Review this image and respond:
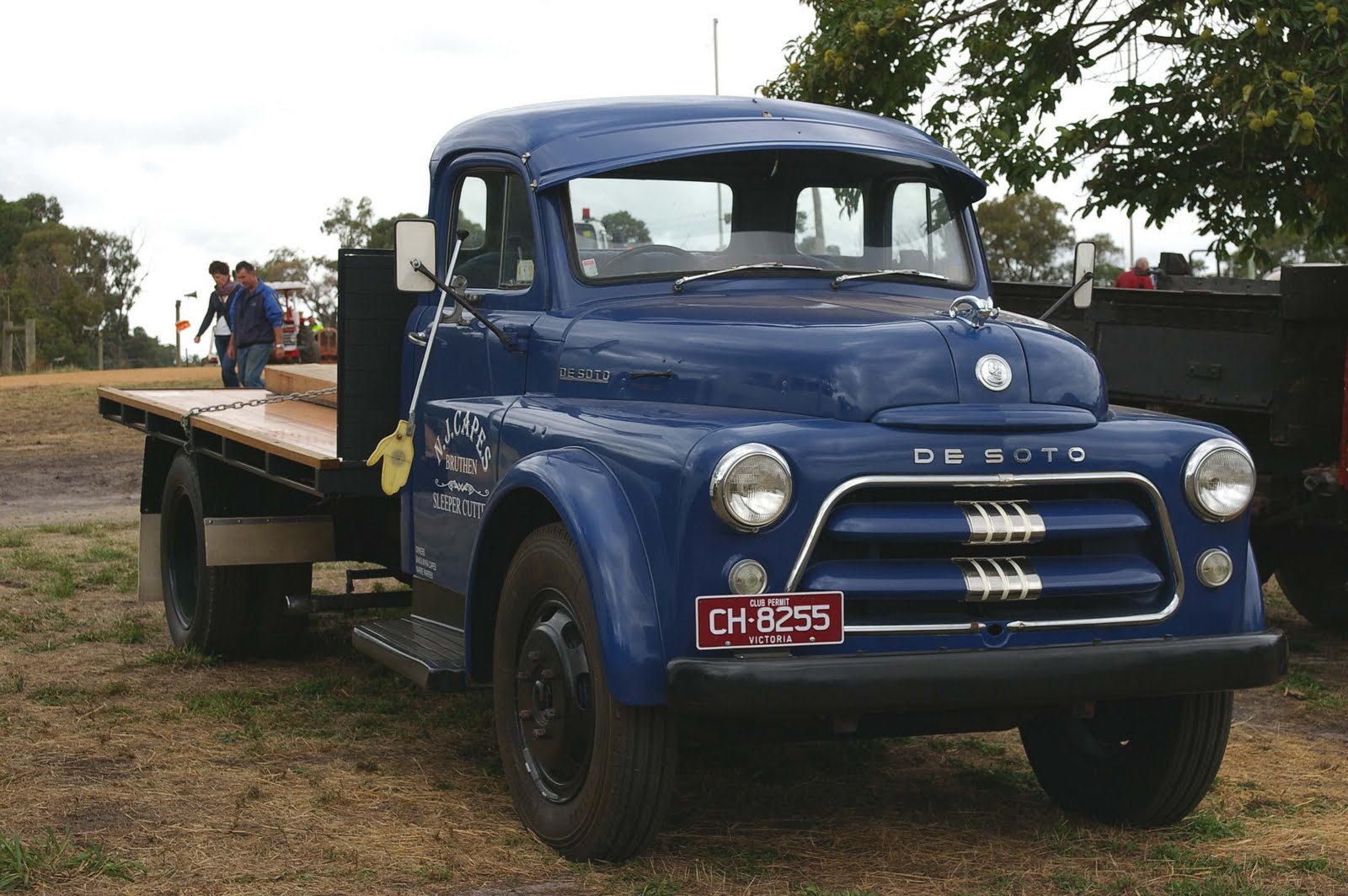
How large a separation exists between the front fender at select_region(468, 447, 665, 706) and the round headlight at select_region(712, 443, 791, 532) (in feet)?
0.98

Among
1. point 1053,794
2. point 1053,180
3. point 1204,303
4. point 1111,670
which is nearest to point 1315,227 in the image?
point 1053,180

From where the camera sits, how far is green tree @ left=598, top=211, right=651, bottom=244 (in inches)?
223

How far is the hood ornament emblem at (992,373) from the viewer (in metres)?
4.72

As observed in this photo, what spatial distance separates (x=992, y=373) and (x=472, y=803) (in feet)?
7.04

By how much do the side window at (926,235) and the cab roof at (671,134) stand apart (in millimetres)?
113

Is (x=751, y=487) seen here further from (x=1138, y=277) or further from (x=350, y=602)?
(x=1138, y=277)

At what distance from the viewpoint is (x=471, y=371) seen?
6.00 meters

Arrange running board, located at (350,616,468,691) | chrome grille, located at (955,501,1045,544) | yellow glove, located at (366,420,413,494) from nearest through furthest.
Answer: chrome grille, located at (955,501,1045,544), running board, located at (350,616,468,691), yellow glove, located at (366,420,413,494)

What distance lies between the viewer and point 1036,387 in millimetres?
4793

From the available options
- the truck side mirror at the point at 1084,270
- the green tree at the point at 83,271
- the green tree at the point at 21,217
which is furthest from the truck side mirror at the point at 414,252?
the green tree at the point at 21,217

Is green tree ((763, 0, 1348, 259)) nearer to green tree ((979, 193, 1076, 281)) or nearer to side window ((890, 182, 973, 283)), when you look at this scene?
side window ((890, 182, 973, 283))

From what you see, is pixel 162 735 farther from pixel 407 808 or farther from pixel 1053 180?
pixel 1053 180

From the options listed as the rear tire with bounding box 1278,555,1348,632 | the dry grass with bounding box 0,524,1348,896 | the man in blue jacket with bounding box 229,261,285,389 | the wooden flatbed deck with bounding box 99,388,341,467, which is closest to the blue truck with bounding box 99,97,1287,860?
the wooden flatbed deck with bounding box 99,388,341,467

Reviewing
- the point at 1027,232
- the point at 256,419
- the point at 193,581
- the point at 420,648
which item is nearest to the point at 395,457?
the point at 420,648
